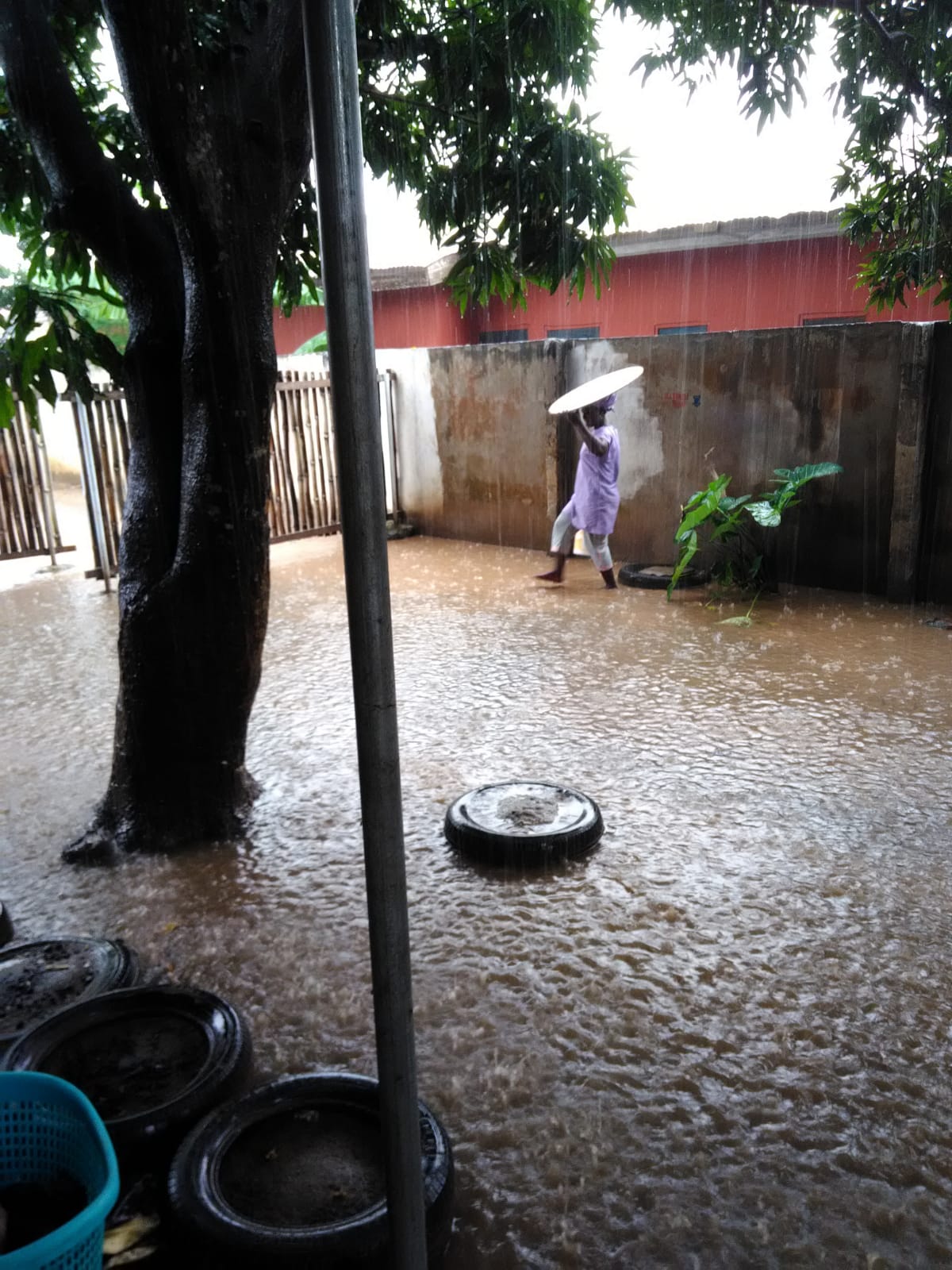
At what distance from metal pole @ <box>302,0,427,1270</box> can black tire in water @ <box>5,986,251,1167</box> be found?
1.15m

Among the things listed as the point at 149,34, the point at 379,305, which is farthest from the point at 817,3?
the point at 379,305

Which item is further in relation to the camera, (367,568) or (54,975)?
(54,975)

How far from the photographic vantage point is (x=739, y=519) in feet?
28.4

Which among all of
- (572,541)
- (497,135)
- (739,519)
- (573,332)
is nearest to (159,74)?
Result: (497,135)

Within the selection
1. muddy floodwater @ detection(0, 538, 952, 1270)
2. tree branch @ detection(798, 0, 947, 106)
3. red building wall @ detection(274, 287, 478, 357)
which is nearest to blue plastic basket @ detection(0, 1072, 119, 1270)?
muddy floodwater @ detection(0, 538, 952, 1270)

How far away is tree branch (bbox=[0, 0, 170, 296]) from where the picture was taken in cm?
363

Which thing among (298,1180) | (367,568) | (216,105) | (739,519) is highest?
(216,105)

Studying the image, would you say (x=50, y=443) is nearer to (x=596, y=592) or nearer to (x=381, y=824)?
(x=596, y=592)

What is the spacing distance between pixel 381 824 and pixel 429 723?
438cm

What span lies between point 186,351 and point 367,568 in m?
2.89

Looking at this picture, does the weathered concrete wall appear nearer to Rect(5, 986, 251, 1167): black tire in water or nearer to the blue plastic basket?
Rect(5, 986, 251, 1167): black tire in water

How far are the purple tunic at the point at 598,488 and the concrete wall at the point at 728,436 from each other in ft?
3.17

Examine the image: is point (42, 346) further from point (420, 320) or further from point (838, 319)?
point (420, 320)

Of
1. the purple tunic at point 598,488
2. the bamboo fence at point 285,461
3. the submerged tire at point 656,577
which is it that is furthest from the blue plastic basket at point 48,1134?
the bamboo fence at point 285,461
